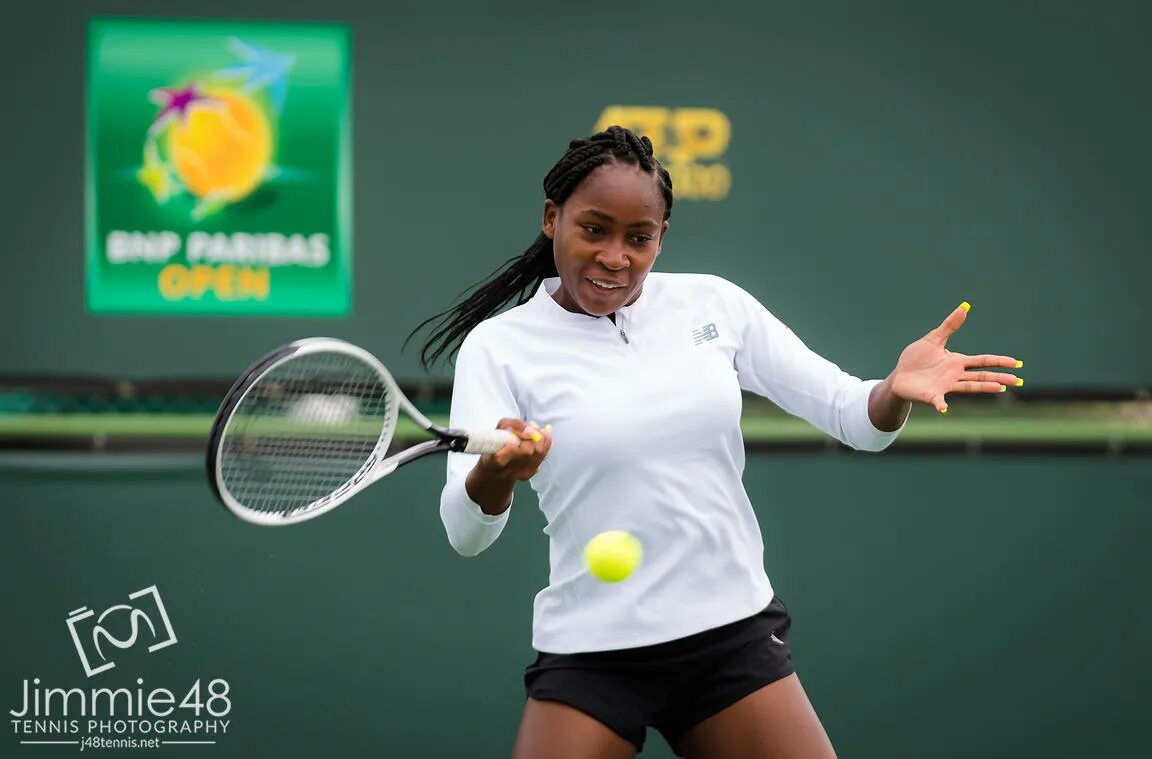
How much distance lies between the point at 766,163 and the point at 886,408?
1602mm

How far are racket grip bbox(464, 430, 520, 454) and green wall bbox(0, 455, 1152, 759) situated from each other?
64.6 inches

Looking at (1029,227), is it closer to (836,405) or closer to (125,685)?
(836,405)

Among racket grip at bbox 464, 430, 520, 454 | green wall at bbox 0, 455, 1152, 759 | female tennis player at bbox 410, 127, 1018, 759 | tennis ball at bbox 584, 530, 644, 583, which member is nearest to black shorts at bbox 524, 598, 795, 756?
female tennis player at bbox 410, 127, 1018, 759

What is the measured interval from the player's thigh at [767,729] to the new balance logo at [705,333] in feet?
1.80

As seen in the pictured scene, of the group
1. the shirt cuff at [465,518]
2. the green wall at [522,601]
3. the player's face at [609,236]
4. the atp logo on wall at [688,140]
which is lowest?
the green wall at [522,601]

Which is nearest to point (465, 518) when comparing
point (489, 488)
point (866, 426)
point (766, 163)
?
point (489, 488)

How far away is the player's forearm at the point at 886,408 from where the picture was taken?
2262 millimetres

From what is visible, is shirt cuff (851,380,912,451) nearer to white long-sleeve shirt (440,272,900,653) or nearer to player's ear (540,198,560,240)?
white long-sleeve shirt (440,272,900,653)

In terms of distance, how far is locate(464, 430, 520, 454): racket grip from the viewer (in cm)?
204

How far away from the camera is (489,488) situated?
2.11 m

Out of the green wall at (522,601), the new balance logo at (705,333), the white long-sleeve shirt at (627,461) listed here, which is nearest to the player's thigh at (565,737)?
the white long-sleeve shirt at (627,461)

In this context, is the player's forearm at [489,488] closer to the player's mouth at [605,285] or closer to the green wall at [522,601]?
the player's mouth at [605,285]

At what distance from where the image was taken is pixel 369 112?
3686 millimetres

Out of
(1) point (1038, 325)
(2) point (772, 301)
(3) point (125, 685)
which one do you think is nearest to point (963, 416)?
(1) point (1038, 325)
